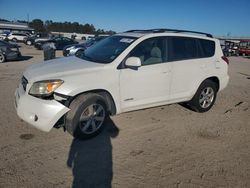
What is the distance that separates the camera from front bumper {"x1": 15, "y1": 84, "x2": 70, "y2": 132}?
3.72m

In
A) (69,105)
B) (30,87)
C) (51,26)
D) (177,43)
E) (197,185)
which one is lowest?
(197,185)

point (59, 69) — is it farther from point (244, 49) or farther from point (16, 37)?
point (16, 37)

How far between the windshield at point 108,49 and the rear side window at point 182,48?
904 mm

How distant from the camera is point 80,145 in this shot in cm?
403

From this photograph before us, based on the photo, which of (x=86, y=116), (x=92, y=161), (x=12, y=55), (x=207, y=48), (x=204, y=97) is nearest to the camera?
(x=92, y=161)

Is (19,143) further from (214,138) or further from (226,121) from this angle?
(226,121)

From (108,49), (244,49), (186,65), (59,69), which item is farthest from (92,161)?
(244,49)

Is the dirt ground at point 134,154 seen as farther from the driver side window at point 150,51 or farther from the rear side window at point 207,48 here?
the rear side window at point 207,48

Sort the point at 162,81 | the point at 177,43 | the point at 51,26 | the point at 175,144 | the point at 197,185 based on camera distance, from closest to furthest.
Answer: the point at 197,185
the point at 175,144
the point at 162,81
the point at 177,43
the point at 51,26

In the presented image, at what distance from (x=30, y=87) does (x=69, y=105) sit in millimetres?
683

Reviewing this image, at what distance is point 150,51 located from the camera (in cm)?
480

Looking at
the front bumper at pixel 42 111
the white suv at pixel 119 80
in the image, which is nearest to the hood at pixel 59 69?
the white suv at pixel 119 80

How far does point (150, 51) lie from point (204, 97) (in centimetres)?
200

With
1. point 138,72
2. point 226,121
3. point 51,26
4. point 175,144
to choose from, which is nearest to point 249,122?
point 226,121
